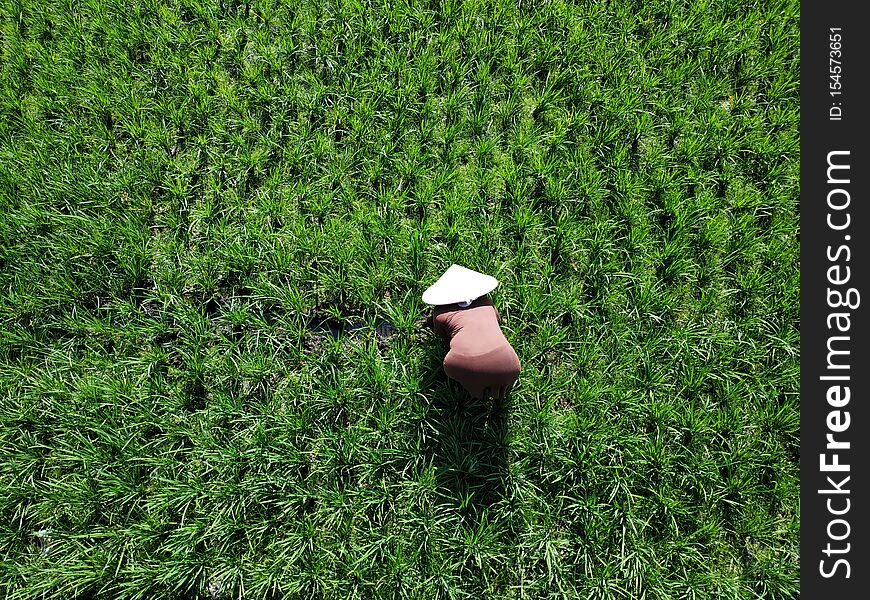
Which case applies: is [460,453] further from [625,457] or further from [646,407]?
[646,407]

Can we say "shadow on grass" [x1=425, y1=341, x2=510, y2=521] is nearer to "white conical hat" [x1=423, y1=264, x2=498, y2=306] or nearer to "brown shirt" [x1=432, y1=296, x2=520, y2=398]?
"brown shirt" [x1=432, y1=296, x2=520, y2=398]

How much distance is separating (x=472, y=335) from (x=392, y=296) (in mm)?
718

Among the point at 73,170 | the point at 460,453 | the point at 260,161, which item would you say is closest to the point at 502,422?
the point at 460,453

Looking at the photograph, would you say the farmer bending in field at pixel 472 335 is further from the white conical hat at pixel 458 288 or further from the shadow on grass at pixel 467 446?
the shadow on grass at pixel 467 446

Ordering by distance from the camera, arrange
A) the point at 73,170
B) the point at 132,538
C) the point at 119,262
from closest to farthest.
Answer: the point at 132,538
the point at 119,262
the point at 73,170

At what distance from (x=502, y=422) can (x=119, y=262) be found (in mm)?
2192

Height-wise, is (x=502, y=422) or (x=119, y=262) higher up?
(x=119, y=262)

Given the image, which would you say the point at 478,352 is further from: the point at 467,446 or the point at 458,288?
the point at 467,446

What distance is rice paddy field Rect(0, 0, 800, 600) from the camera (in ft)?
6.54

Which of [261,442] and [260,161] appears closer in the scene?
[261,442]

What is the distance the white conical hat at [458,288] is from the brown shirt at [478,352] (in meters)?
0.08

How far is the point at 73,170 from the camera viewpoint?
2.74 meters

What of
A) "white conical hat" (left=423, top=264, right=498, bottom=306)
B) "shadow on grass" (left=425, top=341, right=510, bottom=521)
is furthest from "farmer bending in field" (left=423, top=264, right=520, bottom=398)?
"shadow on grass" (left=425, top=341, right=510, bottom=521)

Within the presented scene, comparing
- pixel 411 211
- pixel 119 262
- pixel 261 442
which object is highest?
pixel 411 211
